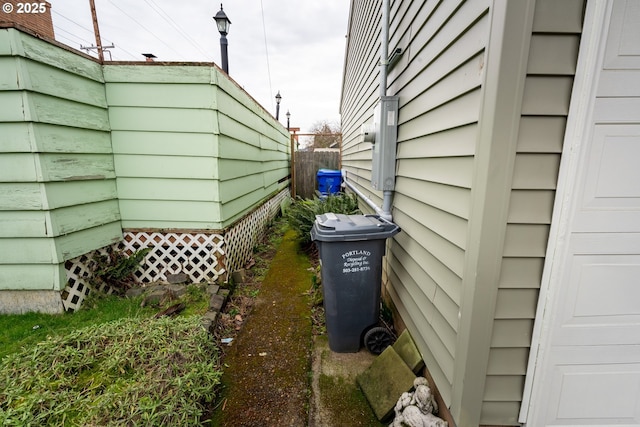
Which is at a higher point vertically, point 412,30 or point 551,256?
point 412,30

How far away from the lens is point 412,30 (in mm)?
2139

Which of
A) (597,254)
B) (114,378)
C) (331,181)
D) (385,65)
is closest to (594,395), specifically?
(597,254)

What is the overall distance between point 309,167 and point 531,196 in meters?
8.86

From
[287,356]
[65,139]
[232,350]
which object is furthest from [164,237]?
[287,356]

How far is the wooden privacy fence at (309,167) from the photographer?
32.1 ft

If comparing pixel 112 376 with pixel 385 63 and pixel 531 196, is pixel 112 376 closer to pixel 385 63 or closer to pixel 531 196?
pixel 531 196

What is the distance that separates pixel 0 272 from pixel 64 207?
2.71 feet

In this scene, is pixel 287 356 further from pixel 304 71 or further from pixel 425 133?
pixel 304 71

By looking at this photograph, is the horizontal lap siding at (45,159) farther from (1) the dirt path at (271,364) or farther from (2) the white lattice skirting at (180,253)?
(1) the dirt path at (271,364)

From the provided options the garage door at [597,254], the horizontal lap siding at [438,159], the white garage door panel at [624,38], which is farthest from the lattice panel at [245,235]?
the white garage door panel at [624,38]

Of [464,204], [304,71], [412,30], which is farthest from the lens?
[304,71]

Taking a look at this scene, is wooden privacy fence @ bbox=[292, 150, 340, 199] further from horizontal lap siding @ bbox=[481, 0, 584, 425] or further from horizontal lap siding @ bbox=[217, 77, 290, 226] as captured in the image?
horizontal lap siding @ bbox=[481, 0, 584, 425]

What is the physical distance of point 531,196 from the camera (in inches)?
48.3

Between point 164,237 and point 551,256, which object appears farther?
point 164,237
